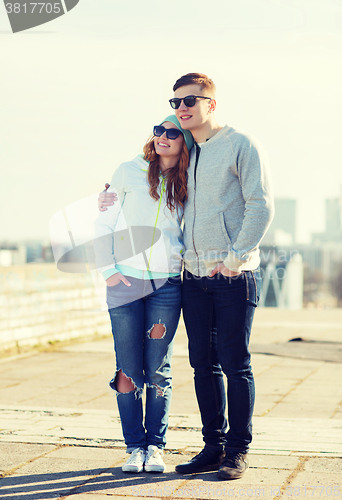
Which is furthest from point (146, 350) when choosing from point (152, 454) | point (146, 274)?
point (152, 454)

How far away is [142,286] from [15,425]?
1655 mm

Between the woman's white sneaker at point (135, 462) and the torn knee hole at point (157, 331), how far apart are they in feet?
1.89

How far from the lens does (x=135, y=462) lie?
3.08 meters

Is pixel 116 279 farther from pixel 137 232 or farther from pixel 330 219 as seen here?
pixel 330 219

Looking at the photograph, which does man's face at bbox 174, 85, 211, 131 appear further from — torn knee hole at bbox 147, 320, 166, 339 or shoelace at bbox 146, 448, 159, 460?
shoelace at bbox 146, 448, 159, 460

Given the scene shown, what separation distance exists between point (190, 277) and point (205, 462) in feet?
3.02

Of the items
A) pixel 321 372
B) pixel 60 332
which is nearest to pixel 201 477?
pixel 321 372

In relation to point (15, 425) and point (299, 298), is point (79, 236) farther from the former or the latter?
point (299, 298)

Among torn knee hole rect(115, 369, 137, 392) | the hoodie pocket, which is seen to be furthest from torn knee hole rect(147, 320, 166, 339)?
the hoodie pocket

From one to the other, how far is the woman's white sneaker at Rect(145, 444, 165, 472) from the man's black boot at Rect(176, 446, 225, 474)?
0.09 metres

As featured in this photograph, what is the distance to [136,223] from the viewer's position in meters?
3.11

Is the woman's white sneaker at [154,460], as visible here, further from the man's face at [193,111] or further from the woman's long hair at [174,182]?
the man's face at [193,111]

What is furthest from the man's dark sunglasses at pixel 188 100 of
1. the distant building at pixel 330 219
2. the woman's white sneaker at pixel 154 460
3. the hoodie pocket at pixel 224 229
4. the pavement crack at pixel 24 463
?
the distant building at pixel 330 219

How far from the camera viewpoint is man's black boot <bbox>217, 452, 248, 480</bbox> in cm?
297
